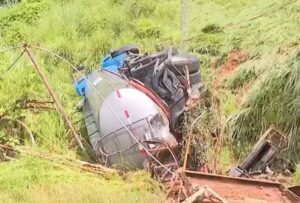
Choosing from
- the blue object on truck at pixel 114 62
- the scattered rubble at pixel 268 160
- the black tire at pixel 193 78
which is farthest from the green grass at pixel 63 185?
the blue object on truck at pixel 114 62

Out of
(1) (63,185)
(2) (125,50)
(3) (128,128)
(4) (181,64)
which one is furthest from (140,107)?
(2) (125,50)

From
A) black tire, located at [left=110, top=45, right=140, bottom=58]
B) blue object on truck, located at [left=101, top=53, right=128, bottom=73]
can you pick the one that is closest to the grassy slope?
blue object on truck, located at [left=101, top=53, right=128, bottom=73]

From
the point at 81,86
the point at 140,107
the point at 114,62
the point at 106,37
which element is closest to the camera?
the point at 140,107

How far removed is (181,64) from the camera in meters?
6.23

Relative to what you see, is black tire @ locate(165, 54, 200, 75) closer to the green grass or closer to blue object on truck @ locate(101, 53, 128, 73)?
blue object on truck @ locate(101, 53, 128, 73)

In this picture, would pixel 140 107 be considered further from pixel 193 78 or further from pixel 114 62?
pixel 114 62

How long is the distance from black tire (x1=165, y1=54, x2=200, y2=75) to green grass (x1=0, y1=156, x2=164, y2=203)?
1344 mm

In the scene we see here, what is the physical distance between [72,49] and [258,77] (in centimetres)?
334

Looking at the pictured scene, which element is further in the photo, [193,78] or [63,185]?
[193,78]

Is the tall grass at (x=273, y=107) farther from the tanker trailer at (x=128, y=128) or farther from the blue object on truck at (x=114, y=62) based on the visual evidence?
the blue object on truck at (x=114, y=62)

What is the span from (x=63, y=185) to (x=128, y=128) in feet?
3.03

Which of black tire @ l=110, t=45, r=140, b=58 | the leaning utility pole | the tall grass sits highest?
the leaning utility pole

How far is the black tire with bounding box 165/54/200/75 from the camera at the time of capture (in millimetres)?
6200

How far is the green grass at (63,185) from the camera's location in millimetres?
4836
